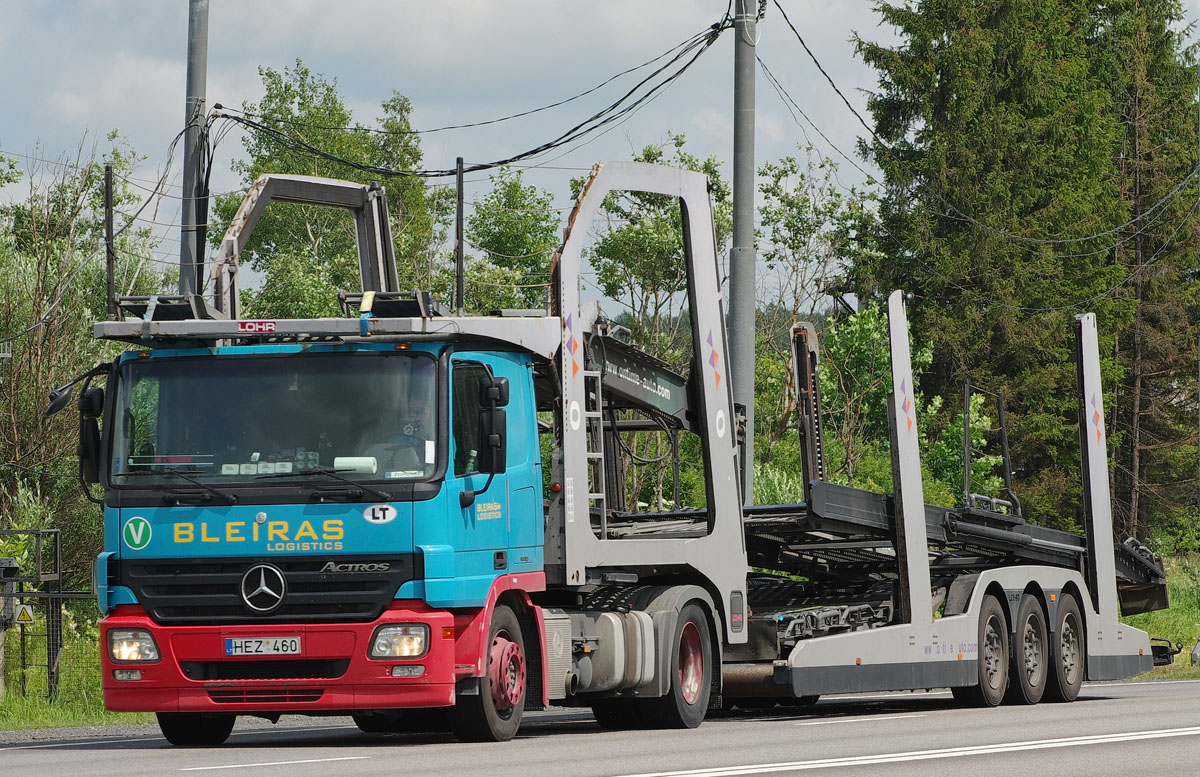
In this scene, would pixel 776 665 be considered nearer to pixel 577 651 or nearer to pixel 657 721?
pixel 657 721

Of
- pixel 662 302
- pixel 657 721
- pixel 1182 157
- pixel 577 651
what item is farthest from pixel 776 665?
pixel 1182 157

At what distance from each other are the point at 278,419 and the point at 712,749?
138 inches

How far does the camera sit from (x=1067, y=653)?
18.3 meters

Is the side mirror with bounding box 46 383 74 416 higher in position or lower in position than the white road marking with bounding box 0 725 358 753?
higher

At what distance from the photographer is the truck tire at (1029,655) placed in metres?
17.3

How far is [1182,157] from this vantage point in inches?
2281

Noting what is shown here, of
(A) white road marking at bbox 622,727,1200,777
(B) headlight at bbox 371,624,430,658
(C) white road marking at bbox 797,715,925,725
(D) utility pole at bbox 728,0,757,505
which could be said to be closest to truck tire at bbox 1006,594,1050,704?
(C) white road marking at bbox 797,715,925,725

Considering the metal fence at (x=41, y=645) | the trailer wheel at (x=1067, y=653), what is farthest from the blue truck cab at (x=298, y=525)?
the trailer wheel at (x=1067, y=653)

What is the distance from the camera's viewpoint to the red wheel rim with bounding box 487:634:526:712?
11820 mm

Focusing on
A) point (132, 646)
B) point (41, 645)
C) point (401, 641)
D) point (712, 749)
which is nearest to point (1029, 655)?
point (712, 749)

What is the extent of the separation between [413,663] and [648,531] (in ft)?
11.0

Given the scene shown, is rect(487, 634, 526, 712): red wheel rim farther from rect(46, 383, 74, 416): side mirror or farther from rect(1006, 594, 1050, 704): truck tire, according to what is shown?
rect(1006, 594, 1050, 704): truck tire

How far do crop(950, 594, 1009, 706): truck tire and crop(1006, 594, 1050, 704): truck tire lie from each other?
0.34ft

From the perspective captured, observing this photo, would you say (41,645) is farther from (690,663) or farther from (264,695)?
(264,695)
